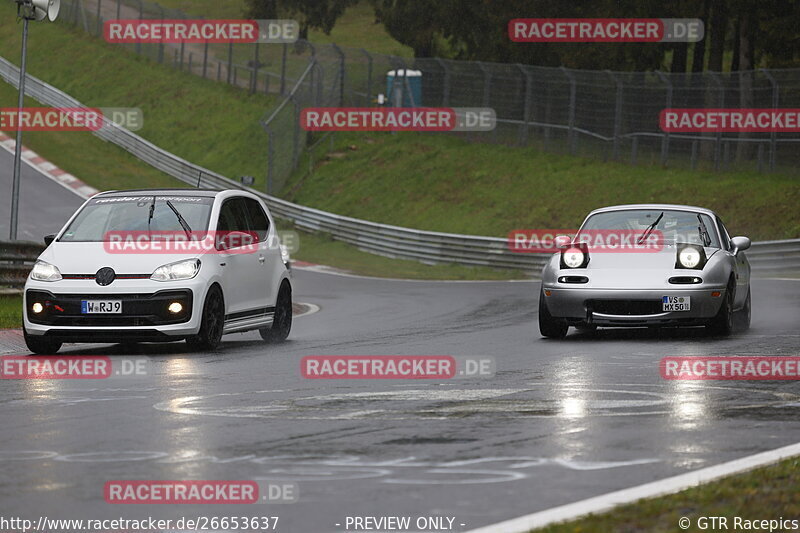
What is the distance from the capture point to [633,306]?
14516mm

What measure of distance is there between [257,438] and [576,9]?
128ft

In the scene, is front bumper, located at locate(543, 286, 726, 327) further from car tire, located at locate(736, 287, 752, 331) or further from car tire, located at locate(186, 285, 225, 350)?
car tire, located at locate(186, 285, 225, 350)

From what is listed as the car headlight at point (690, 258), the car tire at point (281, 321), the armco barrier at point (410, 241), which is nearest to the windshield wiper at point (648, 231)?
the car headlight at point (690, 258)

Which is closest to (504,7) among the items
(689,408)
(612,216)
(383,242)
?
(383,242)

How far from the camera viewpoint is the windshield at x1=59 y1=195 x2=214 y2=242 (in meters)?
14.4

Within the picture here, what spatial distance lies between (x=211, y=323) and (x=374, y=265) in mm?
21532

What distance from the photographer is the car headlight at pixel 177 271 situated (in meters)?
13.7

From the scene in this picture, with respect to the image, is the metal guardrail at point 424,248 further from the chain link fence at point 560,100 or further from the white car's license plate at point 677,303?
the white car's license plate at point 677,303
